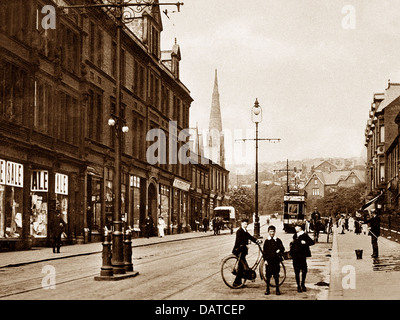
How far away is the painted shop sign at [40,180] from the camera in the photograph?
1238 inches

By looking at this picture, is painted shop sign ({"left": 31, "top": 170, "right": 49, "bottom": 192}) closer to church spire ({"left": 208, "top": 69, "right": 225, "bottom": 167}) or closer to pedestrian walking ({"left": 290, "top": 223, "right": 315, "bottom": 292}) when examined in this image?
pedestrian walking ({"left": 290, "top": 223, "right": 315, "bottom": 292})

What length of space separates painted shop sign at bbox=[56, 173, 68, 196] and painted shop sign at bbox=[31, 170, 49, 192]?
1265 millimetres

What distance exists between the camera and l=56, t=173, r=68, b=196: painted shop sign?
33797mm

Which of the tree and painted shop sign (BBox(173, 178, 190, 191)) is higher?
painted shop sign (BBox(173, 178, 190, 191))

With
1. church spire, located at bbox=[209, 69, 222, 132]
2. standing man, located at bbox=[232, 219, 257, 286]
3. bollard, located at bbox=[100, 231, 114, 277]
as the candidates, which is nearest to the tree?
church spire, located at bbox=[209, 69, 222, 132]

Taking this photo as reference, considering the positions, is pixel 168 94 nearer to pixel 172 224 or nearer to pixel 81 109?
pixel 172 224

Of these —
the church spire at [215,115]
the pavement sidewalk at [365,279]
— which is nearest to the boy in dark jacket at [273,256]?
the pavement sidewalk at [365,279]

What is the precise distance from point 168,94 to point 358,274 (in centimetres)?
4377

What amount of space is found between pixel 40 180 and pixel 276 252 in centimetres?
2032

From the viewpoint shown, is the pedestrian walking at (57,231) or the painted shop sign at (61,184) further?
the painted shop sign at (61,184)

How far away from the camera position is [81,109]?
123 feet

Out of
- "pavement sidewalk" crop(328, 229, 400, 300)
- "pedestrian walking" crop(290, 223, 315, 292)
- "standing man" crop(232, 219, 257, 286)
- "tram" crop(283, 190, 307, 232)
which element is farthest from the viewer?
"tram" crop(283, 190, 307, 232)

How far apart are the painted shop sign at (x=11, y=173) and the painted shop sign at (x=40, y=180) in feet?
5.12

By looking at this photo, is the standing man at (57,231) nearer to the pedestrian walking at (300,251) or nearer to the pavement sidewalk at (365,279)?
the pavement sidewalk at (365,279)
